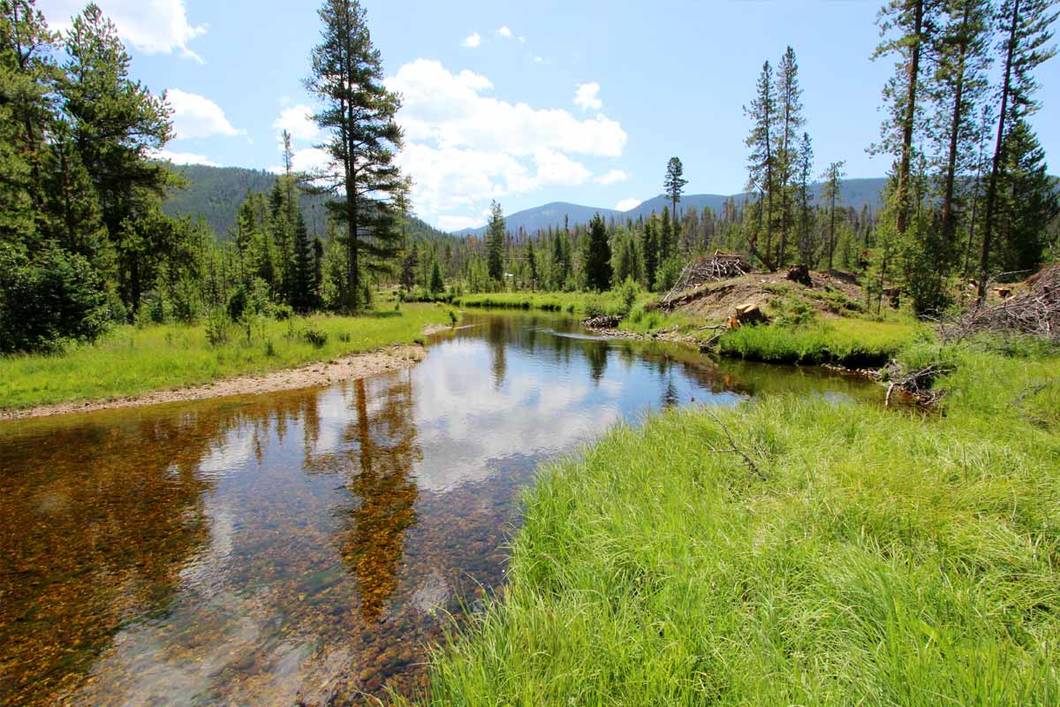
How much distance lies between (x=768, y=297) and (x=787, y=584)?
2374 cm

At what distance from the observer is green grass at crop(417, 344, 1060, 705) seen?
256cm

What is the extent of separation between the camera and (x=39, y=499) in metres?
6.97

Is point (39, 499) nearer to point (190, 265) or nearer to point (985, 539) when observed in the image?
point (985, 539)

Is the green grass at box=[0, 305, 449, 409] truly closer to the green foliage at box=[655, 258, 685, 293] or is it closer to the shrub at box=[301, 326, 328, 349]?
the shrub at box=[301, 326, 328, 349]

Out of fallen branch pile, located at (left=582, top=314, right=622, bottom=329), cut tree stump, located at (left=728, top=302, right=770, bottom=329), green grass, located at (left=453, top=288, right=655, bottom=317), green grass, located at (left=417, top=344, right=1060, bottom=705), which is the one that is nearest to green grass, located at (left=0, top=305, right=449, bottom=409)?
green grass, located at (left=417, top=344, right=1060, bottom=705)

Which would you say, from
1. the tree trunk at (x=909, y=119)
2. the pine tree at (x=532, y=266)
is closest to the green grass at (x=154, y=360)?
the tree trunk at (x=909, y=119)

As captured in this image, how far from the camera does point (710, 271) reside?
3319 centimetres

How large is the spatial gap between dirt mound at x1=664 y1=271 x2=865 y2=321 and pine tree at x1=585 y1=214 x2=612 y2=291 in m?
29.4

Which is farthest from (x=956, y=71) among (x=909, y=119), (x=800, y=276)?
(x=800, y=276)

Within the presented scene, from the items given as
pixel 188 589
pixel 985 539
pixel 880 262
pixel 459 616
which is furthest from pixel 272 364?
pixel 880 262

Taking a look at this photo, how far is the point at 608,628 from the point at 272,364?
1606 cm

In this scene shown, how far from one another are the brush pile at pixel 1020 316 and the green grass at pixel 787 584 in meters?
8.79

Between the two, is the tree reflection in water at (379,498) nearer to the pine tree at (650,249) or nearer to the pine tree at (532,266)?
the pine tree at (650,249)

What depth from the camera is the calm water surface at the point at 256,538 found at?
4.04 m
